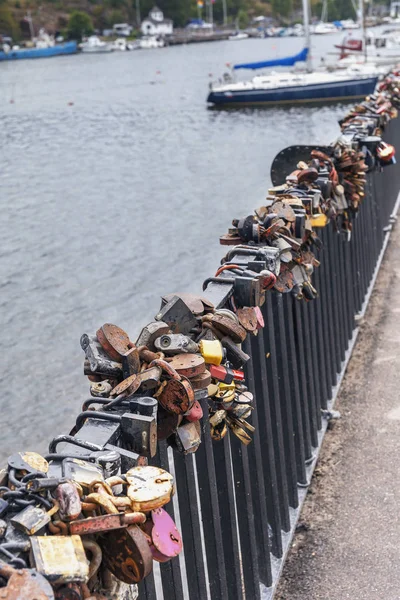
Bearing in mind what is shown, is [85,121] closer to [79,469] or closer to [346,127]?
[346,127]

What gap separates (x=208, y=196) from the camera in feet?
91.8

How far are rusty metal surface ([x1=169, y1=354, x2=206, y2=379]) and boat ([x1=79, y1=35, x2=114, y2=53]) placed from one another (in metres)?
137

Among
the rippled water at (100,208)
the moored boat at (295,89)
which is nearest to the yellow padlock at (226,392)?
the rippled water at (100,208)

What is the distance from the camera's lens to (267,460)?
2.80 m

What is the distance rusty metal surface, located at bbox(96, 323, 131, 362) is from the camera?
175 cm

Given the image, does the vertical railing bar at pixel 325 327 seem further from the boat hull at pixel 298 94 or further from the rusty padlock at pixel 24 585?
the boat hull at pixel 298 94

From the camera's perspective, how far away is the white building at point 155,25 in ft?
471

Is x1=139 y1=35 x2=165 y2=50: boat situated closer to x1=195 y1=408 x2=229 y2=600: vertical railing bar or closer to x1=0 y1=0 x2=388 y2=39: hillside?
x1=0 y1=0 x2=388 y2=39: hillside

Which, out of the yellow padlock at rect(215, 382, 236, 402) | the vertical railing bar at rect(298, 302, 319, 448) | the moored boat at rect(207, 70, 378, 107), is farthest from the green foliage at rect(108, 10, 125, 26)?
the yellow padlock at rect(215, 382, 236, 402)

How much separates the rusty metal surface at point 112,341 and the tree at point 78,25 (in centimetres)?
14412

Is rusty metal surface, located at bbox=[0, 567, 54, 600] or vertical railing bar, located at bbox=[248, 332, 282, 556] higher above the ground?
rusty metal surface, located at bbox=[0, 567, 54, 600]

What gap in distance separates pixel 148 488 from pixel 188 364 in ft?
1.50

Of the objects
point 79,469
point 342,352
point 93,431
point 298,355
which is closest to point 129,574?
point 79,469

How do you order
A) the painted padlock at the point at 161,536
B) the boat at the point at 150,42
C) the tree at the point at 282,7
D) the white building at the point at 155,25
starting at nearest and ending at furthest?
the painted padlock at the point at 161,536, the boat at the point at 150,42, the white building at the point at 155,25, the tree at the point at 282,7
